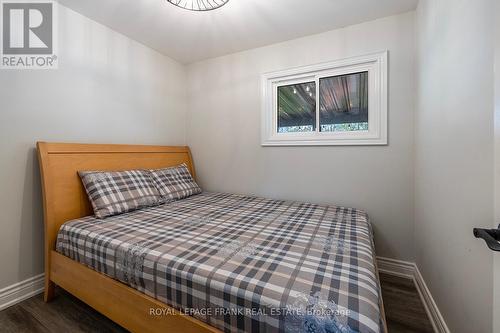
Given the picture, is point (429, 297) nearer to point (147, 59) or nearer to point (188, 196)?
point (188, 196)

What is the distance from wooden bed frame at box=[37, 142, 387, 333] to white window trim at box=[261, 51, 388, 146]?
4.87 ft

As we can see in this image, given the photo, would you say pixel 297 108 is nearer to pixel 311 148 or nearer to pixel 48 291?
pixel 311 148

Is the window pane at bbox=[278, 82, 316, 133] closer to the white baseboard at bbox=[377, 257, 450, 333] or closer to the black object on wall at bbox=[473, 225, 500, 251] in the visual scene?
the white baseboard at bbox=[377, 257, 450, 333]

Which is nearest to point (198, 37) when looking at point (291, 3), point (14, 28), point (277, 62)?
point (277, 62)

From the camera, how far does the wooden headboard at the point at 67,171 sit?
1.57 metres

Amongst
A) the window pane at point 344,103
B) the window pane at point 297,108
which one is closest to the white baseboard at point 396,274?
the window pane at point 344,103

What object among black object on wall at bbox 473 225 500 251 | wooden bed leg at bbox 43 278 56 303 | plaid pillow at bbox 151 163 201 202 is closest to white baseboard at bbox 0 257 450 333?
wooden bed leg at bbox 43 278 56 303

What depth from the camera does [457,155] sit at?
1.07m

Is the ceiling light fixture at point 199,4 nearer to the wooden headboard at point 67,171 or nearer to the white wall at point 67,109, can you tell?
the white wall at point 67,109

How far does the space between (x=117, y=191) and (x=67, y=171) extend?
15.8 inches

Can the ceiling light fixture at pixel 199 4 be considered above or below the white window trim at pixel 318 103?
above

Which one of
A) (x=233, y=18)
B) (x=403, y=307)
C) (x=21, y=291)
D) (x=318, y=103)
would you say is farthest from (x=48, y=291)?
(x=318, y=103)

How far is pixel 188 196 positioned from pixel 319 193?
1487mm

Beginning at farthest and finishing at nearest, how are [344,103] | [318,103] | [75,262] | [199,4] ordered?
1. [318,103]
2. [344,103]
3. [199,4]
4. [75,262]
